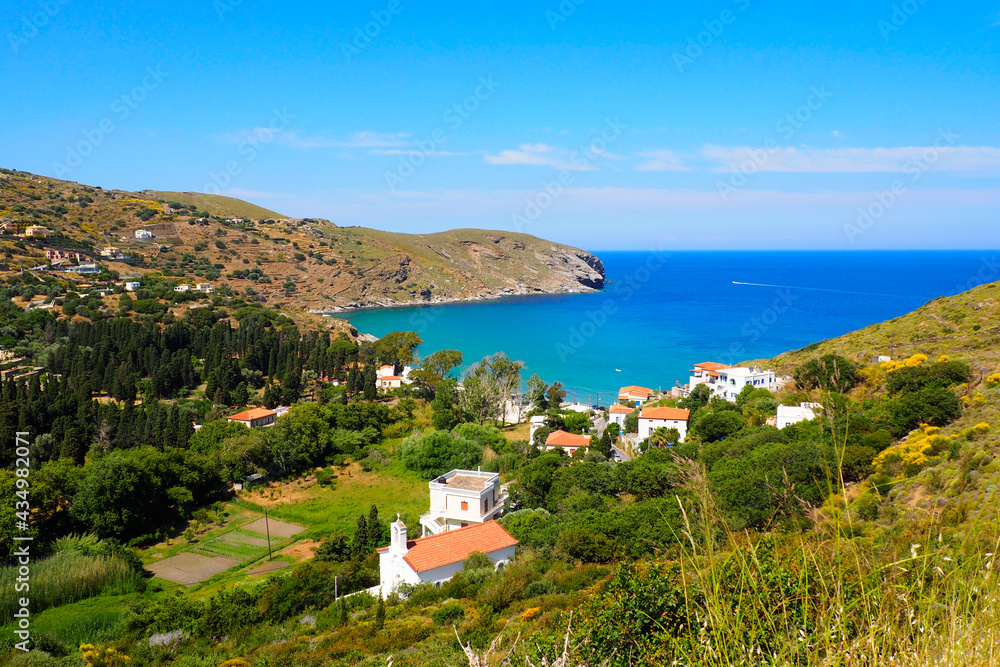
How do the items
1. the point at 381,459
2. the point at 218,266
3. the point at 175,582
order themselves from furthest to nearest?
the point at 218,266 < the point at 381,459 < the point at 175,582

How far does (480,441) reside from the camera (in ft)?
81.8

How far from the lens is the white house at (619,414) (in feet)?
94.9

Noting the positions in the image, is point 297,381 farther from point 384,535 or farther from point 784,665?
point 784,665

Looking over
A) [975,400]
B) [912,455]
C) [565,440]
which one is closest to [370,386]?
[565,440]

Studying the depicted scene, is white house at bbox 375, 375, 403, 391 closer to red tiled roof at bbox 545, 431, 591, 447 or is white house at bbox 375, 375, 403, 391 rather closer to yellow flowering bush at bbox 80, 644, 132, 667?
red tiled roof at bbox 545, 431, 591, 447

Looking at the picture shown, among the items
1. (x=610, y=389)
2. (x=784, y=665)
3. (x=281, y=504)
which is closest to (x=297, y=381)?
(x=281, y=504)

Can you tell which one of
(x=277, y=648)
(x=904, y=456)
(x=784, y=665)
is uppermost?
(x=784, y=665)

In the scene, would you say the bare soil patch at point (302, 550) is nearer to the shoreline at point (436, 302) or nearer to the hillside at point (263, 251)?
the hillside at point (263, 251)

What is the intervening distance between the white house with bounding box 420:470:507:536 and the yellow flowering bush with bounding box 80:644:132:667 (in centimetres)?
840

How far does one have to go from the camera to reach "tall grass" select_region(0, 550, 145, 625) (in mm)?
12680

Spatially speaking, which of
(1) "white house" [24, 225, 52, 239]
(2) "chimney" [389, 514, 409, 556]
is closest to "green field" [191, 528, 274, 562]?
(2) "chimney" [389, 514, 409, 556]

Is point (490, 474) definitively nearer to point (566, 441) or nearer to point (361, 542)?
point (361, 542)

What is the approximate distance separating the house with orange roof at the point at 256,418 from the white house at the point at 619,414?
16.5 m

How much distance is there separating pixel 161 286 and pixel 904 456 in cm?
5551
